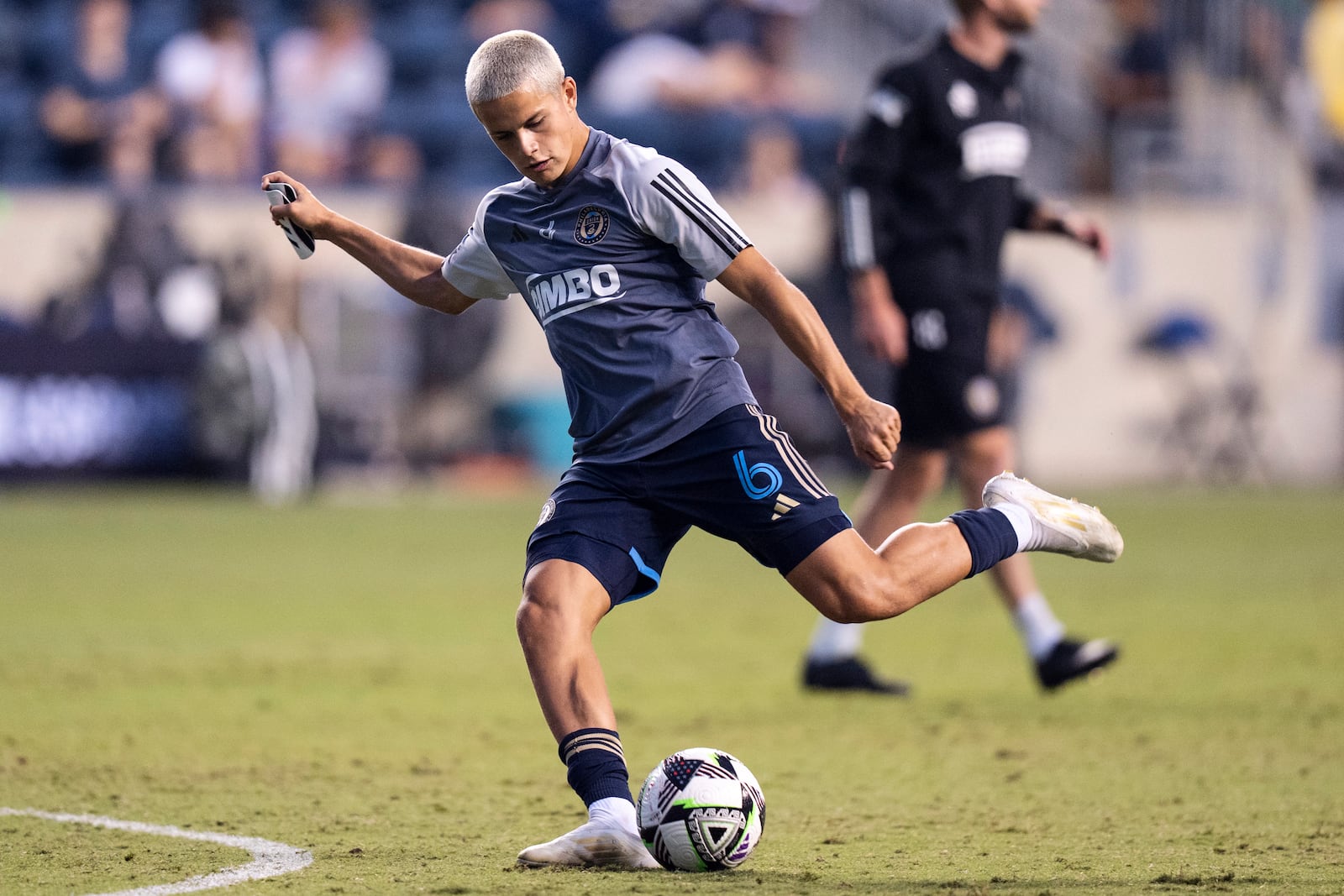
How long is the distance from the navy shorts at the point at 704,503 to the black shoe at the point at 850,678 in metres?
2.60

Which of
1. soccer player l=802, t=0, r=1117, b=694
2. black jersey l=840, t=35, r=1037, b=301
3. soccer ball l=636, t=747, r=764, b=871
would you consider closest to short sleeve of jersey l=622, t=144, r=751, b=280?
soccer ball l=636, t=747, r=764, b=871

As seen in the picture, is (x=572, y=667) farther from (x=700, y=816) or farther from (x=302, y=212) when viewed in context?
(x=302, y=212)

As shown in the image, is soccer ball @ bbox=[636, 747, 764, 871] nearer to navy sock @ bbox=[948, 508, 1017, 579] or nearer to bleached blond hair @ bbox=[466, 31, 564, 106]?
navy sock @ bbox=[948, 508, 1017, 579]

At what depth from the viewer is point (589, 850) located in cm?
409

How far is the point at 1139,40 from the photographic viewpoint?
22.7m

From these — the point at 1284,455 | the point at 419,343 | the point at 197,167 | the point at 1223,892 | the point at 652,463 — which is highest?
the point at 197,167

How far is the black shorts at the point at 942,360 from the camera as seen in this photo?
274 inches

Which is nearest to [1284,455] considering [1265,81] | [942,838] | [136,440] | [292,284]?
[1265,81]

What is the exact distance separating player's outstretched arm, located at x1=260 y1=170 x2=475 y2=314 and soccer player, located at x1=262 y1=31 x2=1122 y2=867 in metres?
0.26

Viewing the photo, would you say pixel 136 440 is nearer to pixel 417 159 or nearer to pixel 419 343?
pixel 419 343

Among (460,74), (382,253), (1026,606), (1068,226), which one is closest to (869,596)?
(382,253)

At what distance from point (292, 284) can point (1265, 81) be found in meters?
12.0

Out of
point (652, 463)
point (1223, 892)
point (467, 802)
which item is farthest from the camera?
point (467, 802)

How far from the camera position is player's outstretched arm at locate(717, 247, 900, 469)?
Answer: 4309 mm
